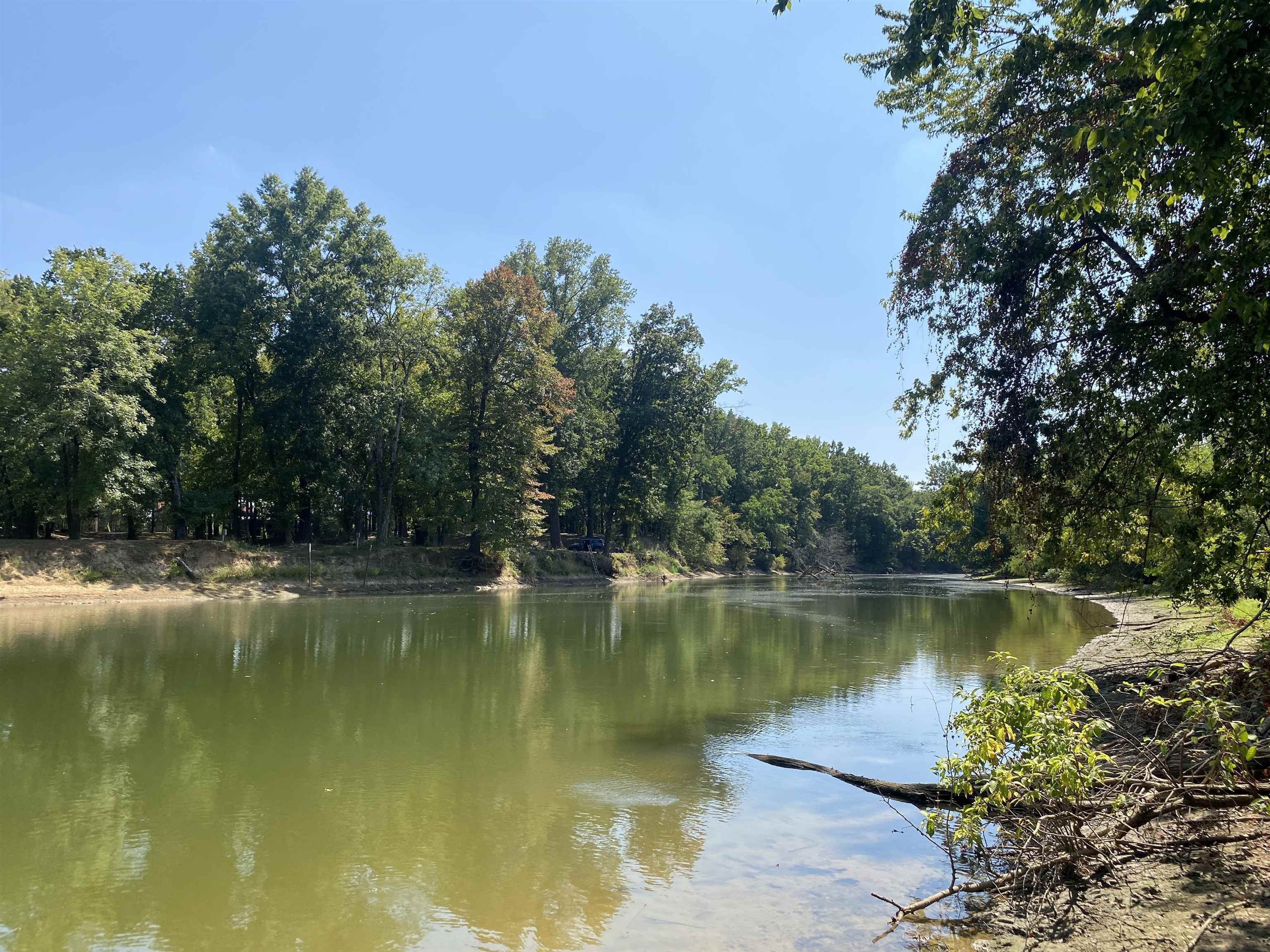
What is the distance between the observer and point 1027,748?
6.01m

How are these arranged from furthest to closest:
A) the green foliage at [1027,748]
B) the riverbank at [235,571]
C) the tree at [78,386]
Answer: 1. the tree at [78,386]
2. the riverbank at [235,571]
3. the green foliage at [1027,748]

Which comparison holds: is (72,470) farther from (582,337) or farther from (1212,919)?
(1212,919)

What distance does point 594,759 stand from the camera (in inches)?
370

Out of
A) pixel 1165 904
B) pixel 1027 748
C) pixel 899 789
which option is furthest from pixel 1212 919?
pixel 899 789

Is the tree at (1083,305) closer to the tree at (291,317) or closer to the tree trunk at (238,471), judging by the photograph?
the tree at (291,317)

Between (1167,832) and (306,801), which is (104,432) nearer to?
(306,801)

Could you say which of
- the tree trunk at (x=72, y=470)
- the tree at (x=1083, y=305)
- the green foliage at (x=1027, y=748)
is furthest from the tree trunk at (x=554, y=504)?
the green foliage at (x=1027, y=748)

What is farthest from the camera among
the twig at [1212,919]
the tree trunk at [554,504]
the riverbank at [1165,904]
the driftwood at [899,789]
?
the tree trunk at [554,504]

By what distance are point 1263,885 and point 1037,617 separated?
1012 inches

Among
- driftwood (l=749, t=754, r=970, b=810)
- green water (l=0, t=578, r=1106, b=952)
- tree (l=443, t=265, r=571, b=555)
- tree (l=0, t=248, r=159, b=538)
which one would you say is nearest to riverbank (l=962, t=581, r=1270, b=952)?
green water (l=0, t=578, r=1106, b=952)

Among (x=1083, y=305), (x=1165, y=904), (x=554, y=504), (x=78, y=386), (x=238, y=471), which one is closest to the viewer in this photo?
(x=1165, y=904)

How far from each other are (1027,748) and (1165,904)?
4.76 feet

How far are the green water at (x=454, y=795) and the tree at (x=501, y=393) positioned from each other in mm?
22338

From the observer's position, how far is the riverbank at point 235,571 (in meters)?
28.6
